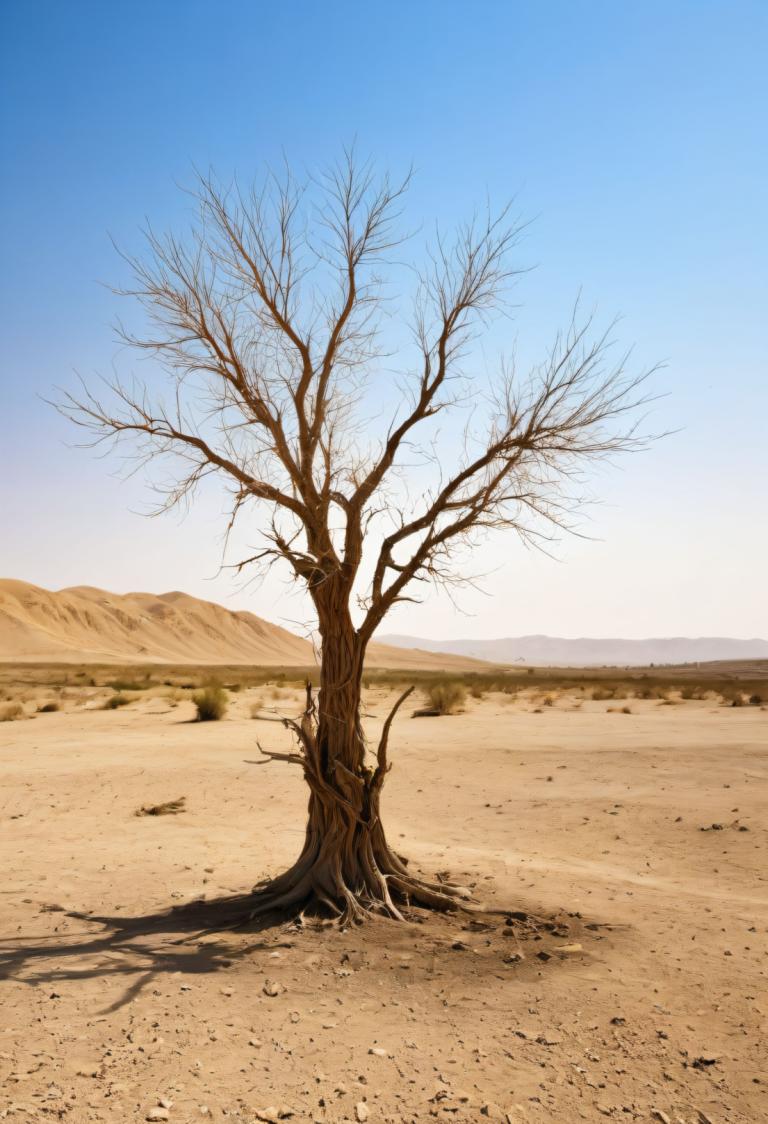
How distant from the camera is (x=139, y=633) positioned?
101062 millimetres

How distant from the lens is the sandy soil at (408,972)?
4359 millimetres

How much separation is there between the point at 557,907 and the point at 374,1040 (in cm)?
308

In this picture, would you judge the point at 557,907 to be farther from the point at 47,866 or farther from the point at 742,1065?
the point at 47,866

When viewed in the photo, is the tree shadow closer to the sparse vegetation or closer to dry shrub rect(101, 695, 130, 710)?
the sparse vegetation

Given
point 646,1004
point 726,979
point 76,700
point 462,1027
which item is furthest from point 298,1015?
point 76,700

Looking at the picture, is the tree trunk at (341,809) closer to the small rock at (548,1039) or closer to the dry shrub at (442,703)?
the small rock at (548,1039)

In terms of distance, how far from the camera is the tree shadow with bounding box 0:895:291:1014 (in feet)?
19.4

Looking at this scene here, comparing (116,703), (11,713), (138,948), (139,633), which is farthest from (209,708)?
(139,633)

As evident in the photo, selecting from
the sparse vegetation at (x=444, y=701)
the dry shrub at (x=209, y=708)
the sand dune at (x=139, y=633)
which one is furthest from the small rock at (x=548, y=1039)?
the sand dune at (x=139, y=633)

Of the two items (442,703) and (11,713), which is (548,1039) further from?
(11,713)

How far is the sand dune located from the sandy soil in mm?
68809

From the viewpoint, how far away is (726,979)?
5.86m

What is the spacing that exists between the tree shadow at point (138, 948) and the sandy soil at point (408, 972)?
29mm

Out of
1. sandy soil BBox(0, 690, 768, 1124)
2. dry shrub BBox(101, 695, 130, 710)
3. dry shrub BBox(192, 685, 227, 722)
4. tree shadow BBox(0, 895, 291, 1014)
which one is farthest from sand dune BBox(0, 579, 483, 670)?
tree shadow BBox(0, 895, 291, 1014)
